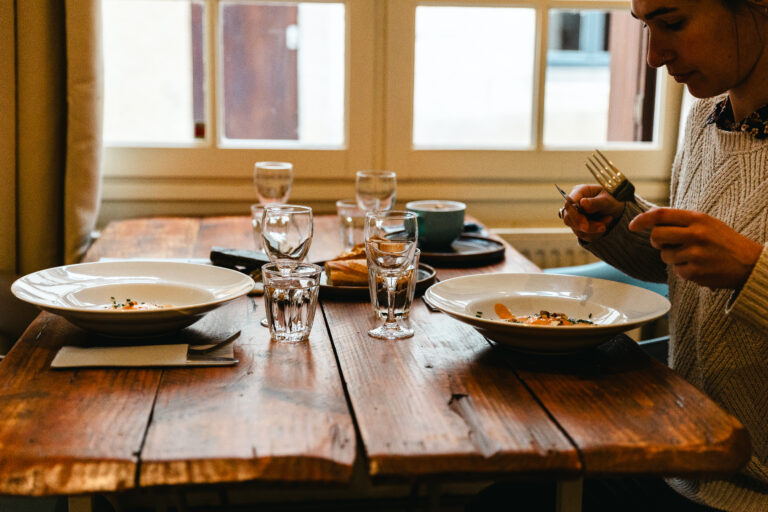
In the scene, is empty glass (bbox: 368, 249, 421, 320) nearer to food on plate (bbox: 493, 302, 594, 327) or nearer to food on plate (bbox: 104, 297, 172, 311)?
food on plate (bbox: 493, 302, 594, 327)

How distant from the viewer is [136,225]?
200 cm

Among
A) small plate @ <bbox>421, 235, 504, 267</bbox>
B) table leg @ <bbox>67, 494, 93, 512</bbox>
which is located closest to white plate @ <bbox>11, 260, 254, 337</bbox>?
table leg @ <bbox>67, 494, 93, 512</bbox>

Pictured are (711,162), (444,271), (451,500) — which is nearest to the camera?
(711,162)

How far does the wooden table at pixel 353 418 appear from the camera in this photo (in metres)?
0.77

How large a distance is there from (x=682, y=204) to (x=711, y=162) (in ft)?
0.35

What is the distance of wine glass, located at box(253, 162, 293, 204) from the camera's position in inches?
73.1

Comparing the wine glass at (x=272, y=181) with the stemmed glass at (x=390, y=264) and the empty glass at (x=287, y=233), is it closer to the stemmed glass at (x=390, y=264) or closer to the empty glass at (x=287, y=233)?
the empty glass at (x=287, y=233)

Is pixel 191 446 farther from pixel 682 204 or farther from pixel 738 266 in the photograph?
pixel 682 204

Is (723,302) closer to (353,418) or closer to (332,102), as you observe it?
(353,418)

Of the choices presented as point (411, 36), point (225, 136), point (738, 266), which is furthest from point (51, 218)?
point (738, 266)

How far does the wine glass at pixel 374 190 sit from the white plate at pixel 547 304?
1.89ft

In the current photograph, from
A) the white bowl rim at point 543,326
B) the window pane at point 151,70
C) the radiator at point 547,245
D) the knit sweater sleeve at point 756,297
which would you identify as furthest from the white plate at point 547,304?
the window pane at point 151,70

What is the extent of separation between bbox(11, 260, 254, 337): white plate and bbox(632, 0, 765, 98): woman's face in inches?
27.4

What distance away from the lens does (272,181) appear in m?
1.87
